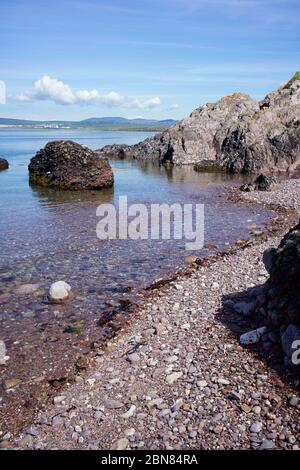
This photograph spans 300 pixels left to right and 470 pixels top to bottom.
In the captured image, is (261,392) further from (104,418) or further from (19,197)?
(19,197)

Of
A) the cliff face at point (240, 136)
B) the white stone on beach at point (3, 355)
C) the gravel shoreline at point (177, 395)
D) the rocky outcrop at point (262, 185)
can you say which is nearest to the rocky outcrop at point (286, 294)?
the gravel shoreline at point (177, 395)

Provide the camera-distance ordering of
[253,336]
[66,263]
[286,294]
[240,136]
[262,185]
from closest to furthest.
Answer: [286,294] → [253,336] → [66,263] → [262,185] → [240,136]

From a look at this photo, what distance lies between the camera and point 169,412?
754cm

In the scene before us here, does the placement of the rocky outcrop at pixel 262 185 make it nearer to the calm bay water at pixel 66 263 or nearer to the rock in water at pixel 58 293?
the calm bay water at pixel 66 263

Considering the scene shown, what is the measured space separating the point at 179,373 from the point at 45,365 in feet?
11.0

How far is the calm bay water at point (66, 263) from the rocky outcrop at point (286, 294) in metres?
4.95

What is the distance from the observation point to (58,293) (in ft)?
43.0

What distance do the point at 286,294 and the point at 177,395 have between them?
3518mm

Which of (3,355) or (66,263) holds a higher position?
(66,263)

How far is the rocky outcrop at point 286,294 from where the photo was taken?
8.60 m

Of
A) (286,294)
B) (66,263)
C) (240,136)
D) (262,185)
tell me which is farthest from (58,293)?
(240,136)

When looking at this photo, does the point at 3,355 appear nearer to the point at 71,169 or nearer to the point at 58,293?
the point at 58,293

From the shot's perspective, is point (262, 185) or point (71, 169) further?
point (71, 169)

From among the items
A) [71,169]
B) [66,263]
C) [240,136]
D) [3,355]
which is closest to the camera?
[3,355]
